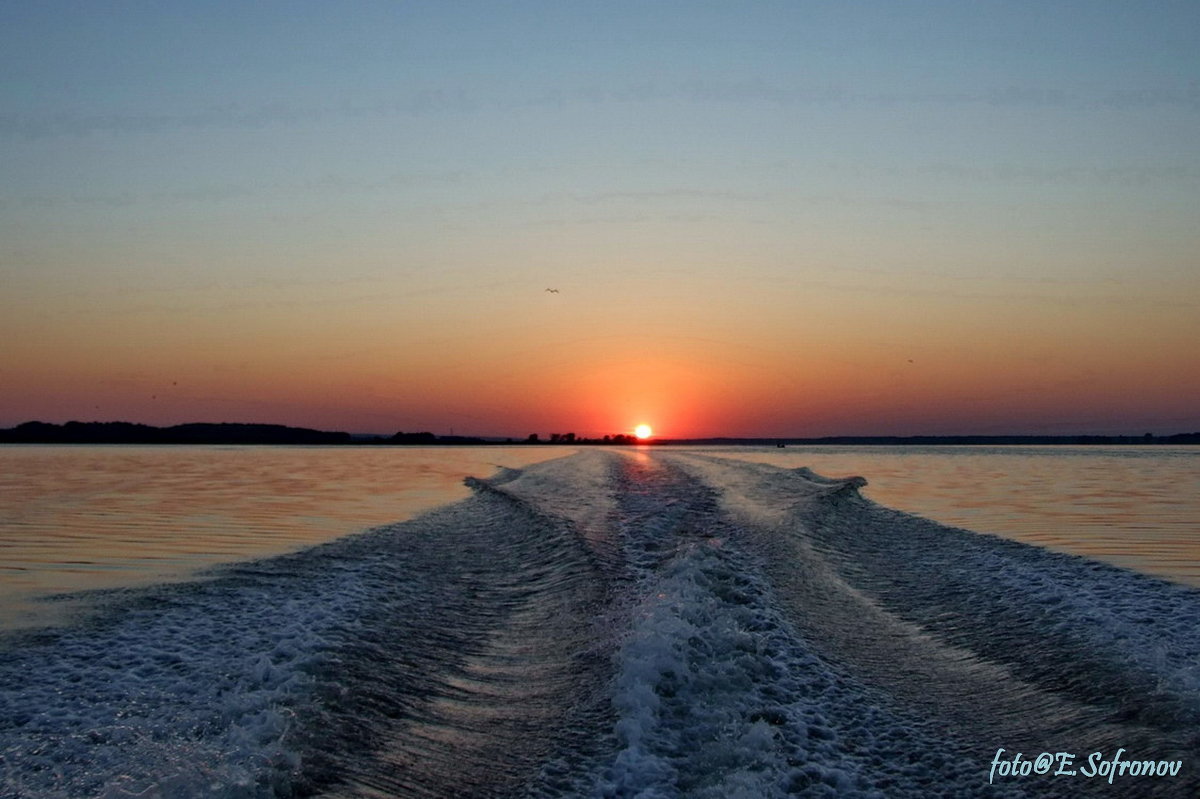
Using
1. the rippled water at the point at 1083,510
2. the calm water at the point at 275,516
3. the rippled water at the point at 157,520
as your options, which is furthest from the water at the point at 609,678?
the rippled water at the point at 1083,510

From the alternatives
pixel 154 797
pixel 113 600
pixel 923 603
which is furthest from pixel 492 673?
pixel 923 603

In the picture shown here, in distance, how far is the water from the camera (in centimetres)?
610

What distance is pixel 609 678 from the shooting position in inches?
326

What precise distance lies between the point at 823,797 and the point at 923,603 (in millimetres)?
7080

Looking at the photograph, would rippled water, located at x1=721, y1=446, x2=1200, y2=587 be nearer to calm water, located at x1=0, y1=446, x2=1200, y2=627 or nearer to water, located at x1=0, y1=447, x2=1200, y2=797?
calm water, located at x1=0, y1=446, x2=1200, y2=627

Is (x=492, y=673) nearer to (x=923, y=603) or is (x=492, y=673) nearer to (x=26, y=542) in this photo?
(x=923, y=603)

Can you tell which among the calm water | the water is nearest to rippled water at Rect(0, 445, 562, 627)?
the calm water

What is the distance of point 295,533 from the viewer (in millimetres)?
18703

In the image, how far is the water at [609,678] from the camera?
610 cm

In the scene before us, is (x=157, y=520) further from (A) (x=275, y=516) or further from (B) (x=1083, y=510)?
(B) (x=1083, y=510)

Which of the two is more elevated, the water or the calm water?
the calm water

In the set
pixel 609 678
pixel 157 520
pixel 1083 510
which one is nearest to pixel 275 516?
pixel 157 520

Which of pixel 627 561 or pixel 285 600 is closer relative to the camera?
pixel 285 600

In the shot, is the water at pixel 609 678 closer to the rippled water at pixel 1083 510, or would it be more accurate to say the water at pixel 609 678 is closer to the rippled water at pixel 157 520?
the rippled water at pixel 157 520
